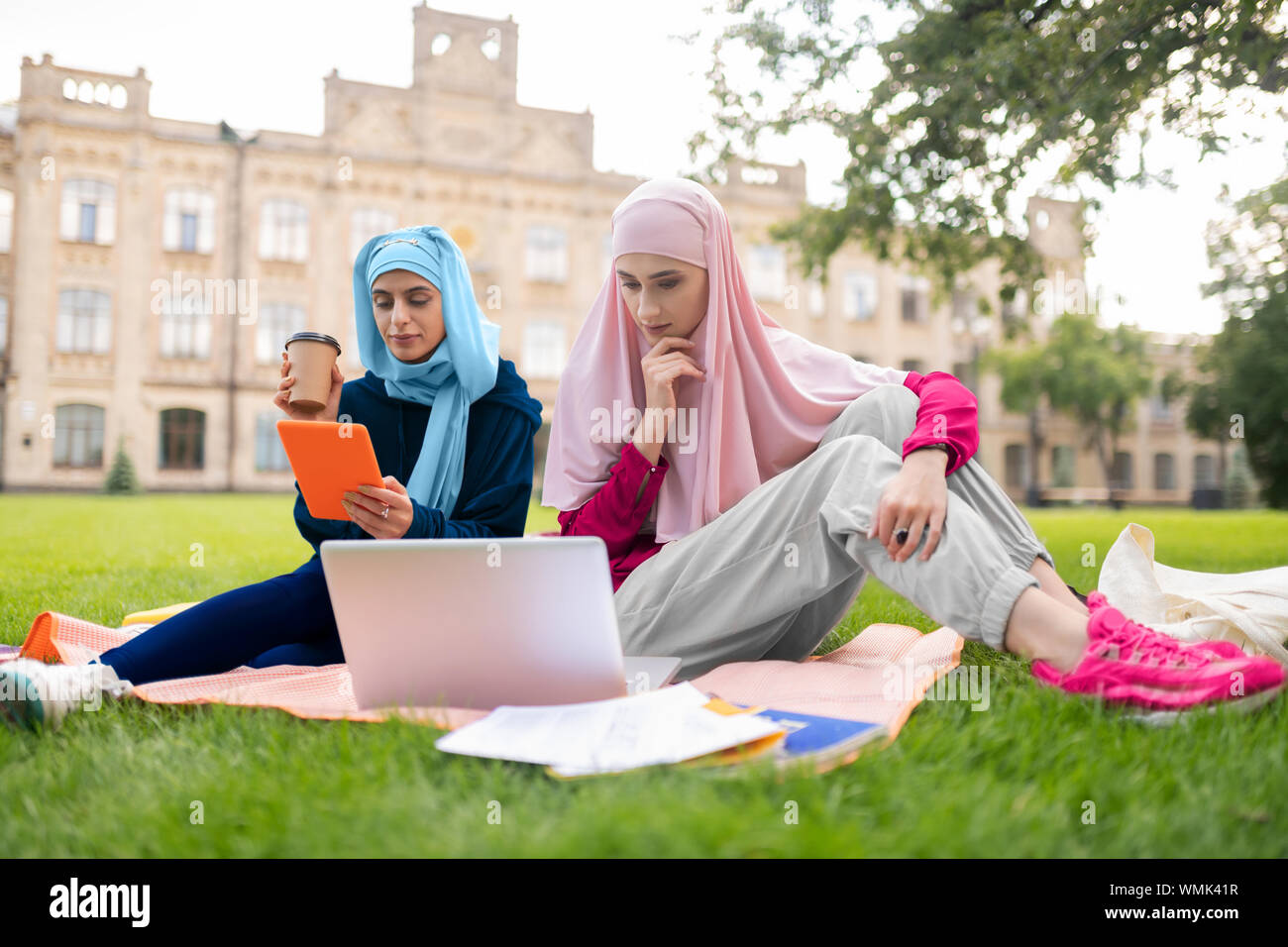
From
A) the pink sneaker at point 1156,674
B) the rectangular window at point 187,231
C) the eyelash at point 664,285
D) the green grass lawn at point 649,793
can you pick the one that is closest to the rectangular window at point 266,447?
the rectangular window at point 187,231

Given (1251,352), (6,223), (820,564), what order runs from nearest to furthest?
(820,564) < (1251,352) < (6,223)

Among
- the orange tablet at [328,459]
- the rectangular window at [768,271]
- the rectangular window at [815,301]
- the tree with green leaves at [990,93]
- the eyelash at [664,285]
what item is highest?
the rectangular window at [768,271]

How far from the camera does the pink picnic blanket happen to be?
5.74ft

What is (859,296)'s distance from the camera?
82.0ft

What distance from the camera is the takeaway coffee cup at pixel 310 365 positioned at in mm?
2088

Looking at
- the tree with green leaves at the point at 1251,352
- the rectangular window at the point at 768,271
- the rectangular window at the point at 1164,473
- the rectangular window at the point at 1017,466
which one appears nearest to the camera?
the tree with green leaves at the point at 1251,352

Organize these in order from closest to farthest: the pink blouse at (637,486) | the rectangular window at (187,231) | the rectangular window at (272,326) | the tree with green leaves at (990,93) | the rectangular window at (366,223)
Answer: the pink blouse at (637,486) < the tree with green leaves at (990,93) < the rectangular window at (187,231) < the rectangular window at (272,326) < the rectangular window at (366,223)

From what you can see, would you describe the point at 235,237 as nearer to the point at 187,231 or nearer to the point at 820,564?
the point at 187,231

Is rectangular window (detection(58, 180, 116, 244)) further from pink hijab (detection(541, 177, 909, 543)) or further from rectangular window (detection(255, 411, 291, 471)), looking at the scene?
pink hijab (detection(541, 177, 909, 543))

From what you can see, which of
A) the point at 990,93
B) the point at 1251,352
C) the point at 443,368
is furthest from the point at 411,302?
the point at 1251,352

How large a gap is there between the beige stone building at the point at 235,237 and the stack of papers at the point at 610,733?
18312mm

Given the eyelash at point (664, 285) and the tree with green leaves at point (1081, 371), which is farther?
the tree with green leaves at point (1081, 371)

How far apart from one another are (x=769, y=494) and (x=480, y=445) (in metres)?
0.95

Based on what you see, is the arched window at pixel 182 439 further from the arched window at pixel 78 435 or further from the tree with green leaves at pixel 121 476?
the arched window at pixel 78 435
